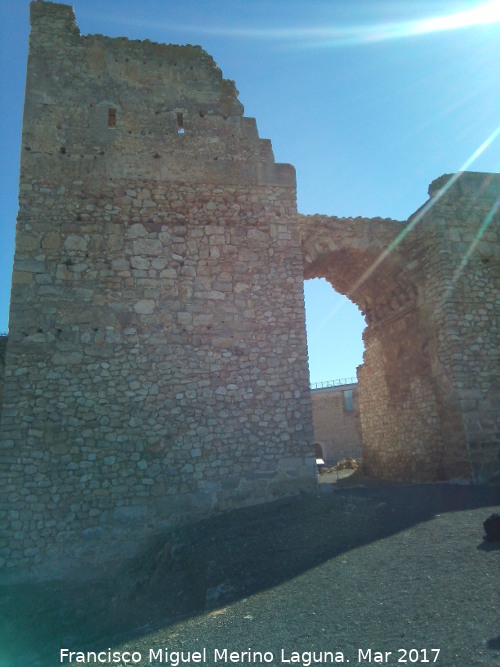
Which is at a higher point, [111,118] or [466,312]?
[111,118]

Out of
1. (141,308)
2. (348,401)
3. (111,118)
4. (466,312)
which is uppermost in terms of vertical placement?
(111,118)

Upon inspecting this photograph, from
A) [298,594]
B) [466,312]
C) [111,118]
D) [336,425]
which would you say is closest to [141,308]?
[111,118]

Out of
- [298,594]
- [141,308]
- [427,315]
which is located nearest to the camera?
[298,594]

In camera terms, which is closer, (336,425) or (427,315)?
(427,315)

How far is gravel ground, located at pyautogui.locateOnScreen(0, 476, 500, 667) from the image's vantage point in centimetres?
349

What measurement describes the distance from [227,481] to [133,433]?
1573mm

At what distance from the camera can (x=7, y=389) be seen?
7035 mm

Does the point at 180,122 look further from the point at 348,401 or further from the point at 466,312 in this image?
the point at 348,401

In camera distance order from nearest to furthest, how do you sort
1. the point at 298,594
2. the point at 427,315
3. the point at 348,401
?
the point at 298,594
the point at 427,315
the point at 348,401

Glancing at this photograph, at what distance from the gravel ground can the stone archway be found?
72.4 inches

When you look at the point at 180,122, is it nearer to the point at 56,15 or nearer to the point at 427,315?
the point at 56,15

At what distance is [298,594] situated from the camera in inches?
175

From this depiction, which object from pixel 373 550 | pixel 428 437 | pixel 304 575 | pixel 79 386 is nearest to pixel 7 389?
pixel 79 386

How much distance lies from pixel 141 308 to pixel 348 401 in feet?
66.1
